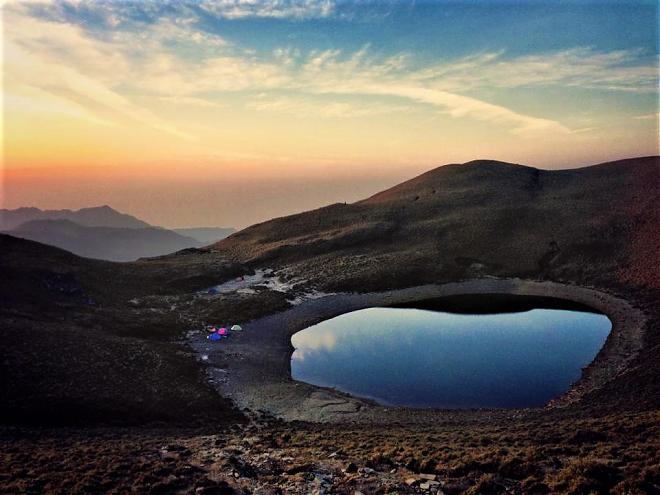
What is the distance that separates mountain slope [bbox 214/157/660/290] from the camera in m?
73.3

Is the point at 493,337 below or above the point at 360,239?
below

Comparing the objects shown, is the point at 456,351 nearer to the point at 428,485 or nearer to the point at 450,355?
the point at 450,355

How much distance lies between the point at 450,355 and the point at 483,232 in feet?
155

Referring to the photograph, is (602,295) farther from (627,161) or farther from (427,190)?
(627,161)

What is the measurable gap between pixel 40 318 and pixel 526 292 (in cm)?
6535

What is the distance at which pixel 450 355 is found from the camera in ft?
152

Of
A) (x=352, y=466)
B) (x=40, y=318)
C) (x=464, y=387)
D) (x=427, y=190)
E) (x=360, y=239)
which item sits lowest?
(x=464, y=387)

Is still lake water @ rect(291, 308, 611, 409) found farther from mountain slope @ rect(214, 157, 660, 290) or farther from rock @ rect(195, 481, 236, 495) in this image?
rock @ rect(195, 481, 236, 495)

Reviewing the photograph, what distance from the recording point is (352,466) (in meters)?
20.6

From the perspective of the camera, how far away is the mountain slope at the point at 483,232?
7331 centimetres

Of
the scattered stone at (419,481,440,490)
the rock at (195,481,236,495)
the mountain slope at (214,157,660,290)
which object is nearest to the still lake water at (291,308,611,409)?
the mountain slope at (214,157,660,290)

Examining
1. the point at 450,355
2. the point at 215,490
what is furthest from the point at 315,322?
the point at 215,490

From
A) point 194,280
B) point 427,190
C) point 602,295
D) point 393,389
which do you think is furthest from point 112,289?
point 427,190

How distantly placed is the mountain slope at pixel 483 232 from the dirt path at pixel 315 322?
14.5 feet
